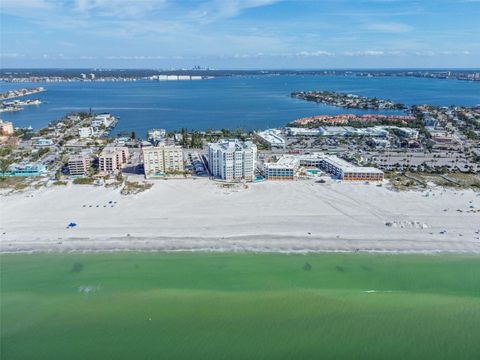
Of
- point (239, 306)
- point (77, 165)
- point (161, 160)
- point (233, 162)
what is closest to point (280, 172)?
point (233, 162)

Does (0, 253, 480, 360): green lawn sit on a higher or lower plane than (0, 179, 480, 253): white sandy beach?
lower

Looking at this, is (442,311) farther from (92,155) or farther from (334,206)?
(92,155)

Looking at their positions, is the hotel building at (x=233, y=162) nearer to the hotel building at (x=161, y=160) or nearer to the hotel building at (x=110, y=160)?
the hotel building at (x=161, y=160)

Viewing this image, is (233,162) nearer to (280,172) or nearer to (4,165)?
(280,172)

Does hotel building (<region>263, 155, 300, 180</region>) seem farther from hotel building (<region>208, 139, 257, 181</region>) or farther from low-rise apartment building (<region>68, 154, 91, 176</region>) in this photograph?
low-rise apartment building (<region>68, 154, 91, 176</region>)

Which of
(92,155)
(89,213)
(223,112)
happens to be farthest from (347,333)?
(223,112)

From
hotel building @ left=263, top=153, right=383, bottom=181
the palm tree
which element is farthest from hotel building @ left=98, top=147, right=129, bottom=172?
hotel building @ left=263, top=153, right=383, bottom=181

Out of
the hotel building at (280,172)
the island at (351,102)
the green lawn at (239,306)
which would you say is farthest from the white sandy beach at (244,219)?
the island at (351,102)
